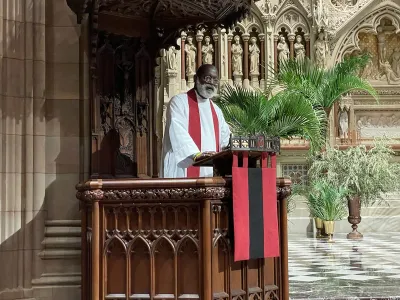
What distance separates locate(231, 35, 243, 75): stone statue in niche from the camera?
18.4 m

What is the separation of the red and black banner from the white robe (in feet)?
2.88

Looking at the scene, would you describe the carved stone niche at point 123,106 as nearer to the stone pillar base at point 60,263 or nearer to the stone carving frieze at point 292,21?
the stone pillar base at point 60,263

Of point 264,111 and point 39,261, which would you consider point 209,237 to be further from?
point 264,111

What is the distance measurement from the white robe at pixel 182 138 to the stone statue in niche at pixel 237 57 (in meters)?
11.5

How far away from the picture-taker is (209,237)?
201 inches

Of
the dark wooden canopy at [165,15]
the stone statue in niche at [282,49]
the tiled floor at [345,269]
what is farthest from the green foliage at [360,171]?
the dark wooden canopy at [165,15]

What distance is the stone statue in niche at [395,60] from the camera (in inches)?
755

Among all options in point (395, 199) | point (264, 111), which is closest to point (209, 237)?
point (264, 111)

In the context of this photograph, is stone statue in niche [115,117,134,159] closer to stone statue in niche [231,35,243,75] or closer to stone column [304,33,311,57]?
stone statue in niche [231,35,243,75]

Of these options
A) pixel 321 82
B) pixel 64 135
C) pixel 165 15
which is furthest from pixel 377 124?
pixel 64 135

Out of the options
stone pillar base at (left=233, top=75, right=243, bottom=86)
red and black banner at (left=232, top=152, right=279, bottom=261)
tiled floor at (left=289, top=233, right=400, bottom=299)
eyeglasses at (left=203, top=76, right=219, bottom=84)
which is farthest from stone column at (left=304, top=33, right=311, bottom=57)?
red and black banner at (left=232, top=152, right=279, bottom=261)

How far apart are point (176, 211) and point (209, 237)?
0.33 meters

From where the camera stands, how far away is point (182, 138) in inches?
251

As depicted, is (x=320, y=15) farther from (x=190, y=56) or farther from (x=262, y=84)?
(x=190, y=56)
